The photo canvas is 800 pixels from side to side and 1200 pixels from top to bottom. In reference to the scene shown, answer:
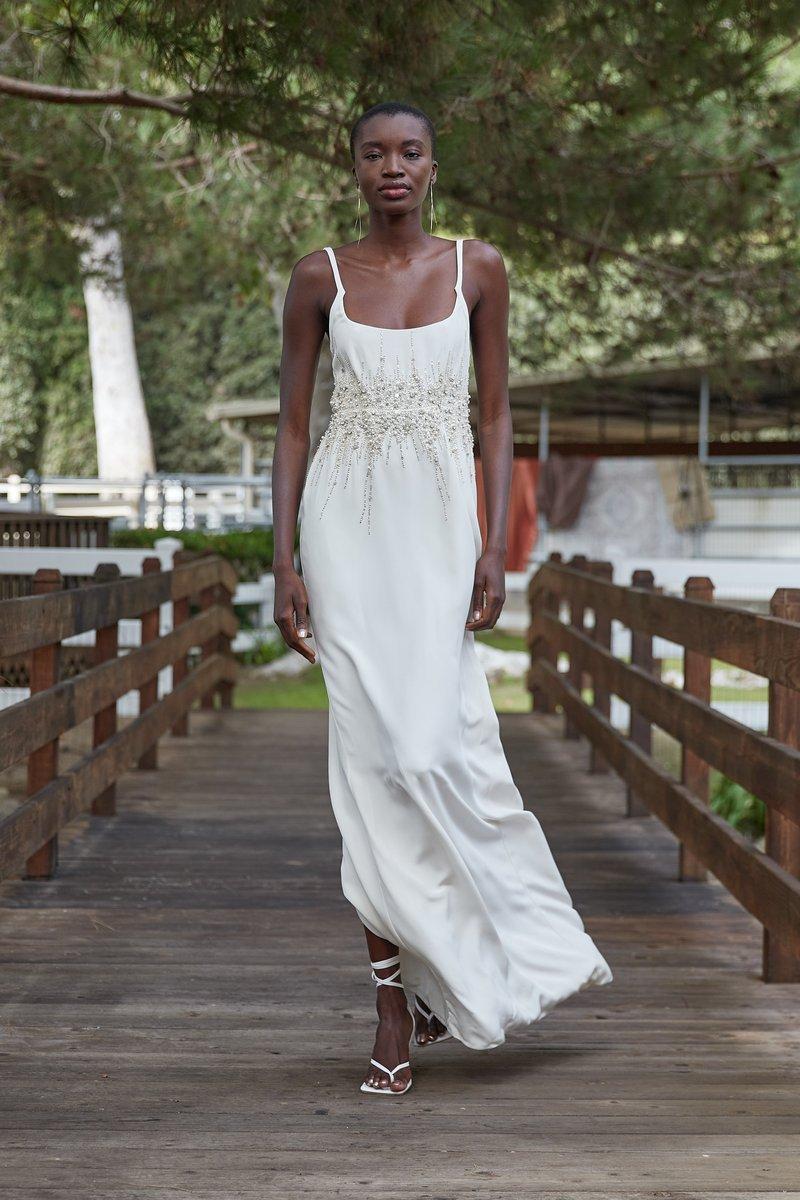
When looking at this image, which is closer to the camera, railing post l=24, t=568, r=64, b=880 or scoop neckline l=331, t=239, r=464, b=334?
scoop neckline l=331, t=239, r=464, b=334

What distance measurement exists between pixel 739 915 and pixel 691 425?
21313mm

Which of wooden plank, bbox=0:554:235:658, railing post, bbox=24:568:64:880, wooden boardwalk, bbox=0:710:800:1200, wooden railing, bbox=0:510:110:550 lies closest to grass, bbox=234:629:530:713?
wooden railing, bbox=0:510:110:550

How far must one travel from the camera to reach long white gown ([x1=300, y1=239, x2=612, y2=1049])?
3.30 meters

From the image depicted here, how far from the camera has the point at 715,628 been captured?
4.66 meters

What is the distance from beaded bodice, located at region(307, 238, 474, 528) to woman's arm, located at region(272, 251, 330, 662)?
71 mm

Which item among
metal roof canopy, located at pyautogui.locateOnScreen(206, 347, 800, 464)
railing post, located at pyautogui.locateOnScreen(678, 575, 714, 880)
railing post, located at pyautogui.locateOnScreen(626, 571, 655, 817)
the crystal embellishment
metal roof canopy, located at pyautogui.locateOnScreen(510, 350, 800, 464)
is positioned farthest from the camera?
metal roof canopy, located at pyautogui.locateOnScreen(206, 347, 800, 464)

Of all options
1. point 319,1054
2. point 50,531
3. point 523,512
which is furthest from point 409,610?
point 523,512

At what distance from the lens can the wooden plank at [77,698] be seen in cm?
446

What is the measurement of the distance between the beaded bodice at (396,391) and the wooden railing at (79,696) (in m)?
1.41

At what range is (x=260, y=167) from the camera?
11.6 meters

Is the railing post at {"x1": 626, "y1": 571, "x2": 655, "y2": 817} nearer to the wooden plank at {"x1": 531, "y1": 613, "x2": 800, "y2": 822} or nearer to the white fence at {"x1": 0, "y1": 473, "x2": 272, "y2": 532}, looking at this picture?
the wooden plank at {"x1": 531, "y1": 613, "x2": 800, "y2": 822}

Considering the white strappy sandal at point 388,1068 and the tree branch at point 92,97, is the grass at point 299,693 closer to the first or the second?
the tree branch at point 92,97

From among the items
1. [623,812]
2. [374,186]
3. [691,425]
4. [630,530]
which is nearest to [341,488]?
[374,186]

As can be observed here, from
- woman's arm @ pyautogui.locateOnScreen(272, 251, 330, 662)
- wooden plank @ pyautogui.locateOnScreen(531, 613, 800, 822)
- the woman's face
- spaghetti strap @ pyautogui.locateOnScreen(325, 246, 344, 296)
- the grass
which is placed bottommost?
the grass
